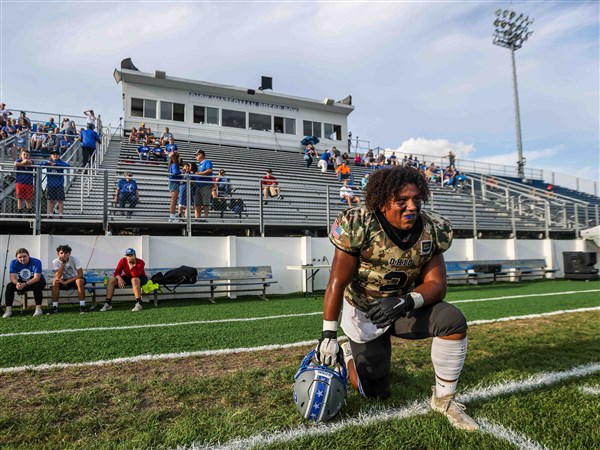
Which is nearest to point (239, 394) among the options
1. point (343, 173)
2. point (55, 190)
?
point (55, 190)

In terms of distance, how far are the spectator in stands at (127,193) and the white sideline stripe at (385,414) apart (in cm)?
878

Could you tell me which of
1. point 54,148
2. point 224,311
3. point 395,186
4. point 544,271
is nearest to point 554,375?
point 395,186

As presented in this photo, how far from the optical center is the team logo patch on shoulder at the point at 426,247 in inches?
117

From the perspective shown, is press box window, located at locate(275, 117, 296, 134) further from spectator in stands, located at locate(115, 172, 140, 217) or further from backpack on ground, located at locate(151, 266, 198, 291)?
backpack on ground, located at locate(151, 266, 198, 291)

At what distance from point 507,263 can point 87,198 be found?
42.0ft

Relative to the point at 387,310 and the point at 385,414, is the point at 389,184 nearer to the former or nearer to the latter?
the point at 387,310

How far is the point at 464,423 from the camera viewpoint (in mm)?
2525

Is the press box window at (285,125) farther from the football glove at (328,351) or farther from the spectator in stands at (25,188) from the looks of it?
the football glove at (328,351)

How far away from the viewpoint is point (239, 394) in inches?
122

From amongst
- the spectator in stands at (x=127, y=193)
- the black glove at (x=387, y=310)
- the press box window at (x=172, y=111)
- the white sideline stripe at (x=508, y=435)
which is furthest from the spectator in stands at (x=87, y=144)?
the white sideline stripe at (x=508, y=435)

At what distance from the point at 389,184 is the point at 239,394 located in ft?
6.24

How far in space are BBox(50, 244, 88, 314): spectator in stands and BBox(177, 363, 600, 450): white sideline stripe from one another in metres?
6.43

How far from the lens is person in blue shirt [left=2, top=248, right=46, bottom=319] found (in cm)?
729

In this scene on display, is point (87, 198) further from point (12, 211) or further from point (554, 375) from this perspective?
point (554, 375)
